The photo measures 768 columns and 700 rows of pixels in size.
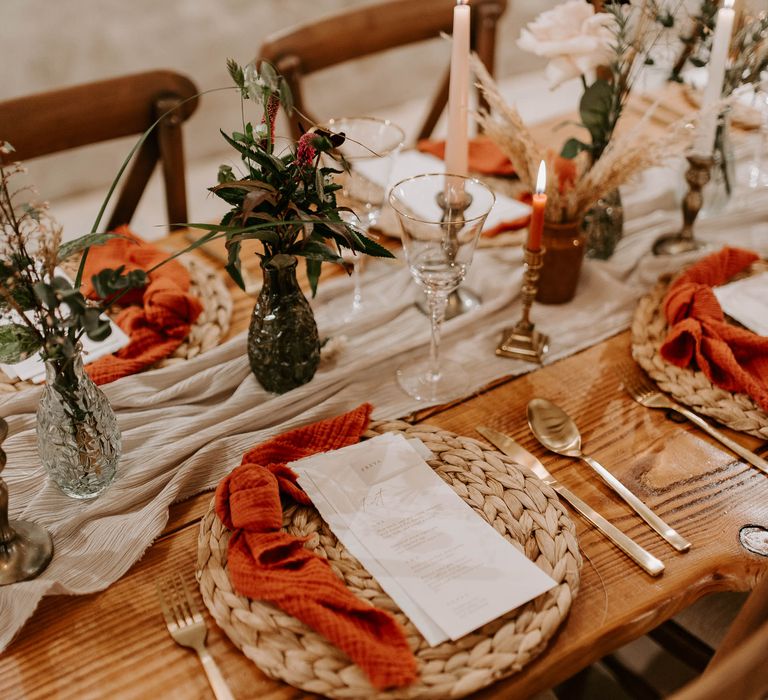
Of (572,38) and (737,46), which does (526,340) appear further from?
(737,46)

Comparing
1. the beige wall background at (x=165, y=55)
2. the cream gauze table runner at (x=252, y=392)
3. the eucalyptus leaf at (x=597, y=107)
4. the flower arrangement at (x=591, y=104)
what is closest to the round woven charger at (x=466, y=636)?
the cream gauze table runner at (x=252, y=392)

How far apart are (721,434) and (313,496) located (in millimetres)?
500

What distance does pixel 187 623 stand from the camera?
0.72 m

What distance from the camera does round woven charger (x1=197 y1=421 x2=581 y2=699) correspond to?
0.65 metres

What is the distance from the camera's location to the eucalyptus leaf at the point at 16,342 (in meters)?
0.73

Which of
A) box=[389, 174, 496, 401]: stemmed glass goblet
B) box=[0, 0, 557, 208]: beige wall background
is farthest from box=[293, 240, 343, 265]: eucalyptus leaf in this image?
box=[0, 0, 557, 208]: beige wall background

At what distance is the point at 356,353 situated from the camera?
1.08 metres

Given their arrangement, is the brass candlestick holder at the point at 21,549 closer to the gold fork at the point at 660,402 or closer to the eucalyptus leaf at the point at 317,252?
the eucalyptus leaf at the point at 317,252

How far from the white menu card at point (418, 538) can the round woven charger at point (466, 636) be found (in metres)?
0.01

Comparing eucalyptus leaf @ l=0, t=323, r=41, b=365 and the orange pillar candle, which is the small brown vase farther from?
eucalyptus leaf @ l=0, t=323, r=41, b=365

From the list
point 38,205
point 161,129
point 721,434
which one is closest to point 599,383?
point 721,434

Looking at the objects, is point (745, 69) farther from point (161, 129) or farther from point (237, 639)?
point (237, 639)

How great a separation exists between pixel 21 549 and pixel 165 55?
245 centimetres

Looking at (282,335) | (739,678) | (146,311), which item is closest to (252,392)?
(282,335)
